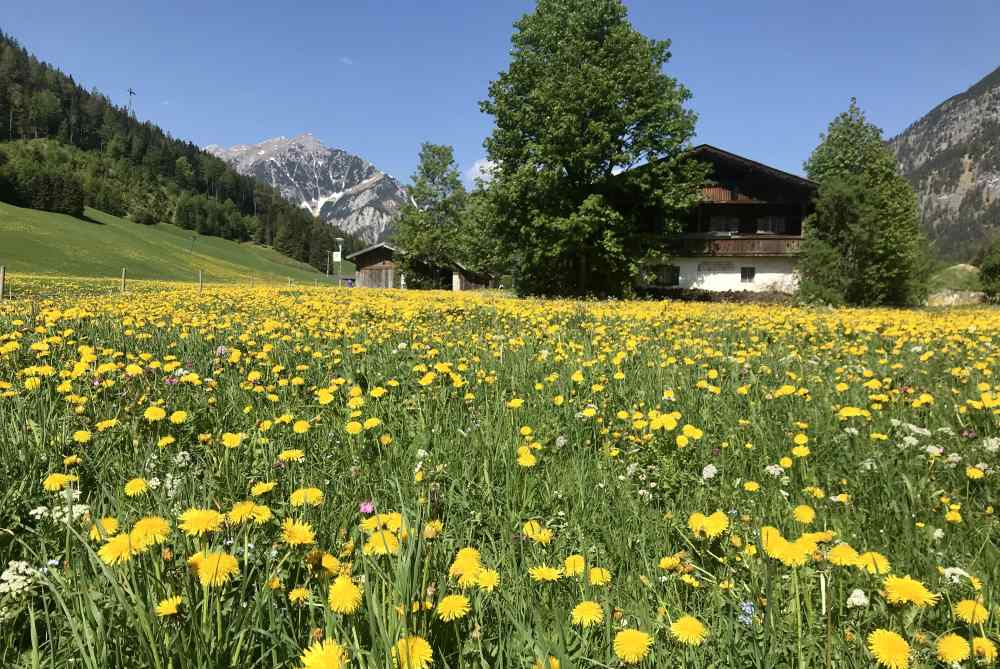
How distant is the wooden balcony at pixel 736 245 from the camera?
31891 mm

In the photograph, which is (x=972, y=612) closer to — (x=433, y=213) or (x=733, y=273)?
(x=733, y=273)

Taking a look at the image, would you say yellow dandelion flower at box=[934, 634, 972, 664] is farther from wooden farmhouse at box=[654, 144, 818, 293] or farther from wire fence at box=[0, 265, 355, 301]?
wooden farmhouse at box=[654, 144, 818, 293]

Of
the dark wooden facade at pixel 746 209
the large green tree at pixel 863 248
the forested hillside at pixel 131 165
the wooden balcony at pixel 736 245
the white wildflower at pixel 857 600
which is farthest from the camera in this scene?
the forested hillside at pixel 131 165

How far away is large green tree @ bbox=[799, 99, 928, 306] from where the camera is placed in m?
22.0

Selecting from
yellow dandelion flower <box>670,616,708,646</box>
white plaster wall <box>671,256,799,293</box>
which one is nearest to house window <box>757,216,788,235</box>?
white plaster wall <box>671,256,799,293</box>

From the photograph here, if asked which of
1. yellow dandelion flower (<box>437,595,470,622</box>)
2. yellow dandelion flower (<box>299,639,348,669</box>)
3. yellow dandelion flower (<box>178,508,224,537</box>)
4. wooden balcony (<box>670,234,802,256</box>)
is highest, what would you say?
wooden balcony (<box>670,234,802,256</box>)

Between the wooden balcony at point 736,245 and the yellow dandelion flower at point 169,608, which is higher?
the wooden balcony at point 736,245

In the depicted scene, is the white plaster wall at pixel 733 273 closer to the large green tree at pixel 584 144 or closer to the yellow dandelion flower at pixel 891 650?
the large green tree at pixel 584 144

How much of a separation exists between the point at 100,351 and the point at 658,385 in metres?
4.81

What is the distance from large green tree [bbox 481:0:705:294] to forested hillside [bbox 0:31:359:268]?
100920mm

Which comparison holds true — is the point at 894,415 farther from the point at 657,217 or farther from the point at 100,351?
the point at 657,217

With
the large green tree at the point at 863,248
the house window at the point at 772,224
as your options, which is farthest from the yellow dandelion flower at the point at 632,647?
the house window at the point at 772,224

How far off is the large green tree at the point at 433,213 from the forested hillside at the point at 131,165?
76.4 metres

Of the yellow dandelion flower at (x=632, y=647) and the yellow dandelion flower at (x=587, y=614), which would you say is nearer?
the yellow dandelion flower at (x=632, y=647)
